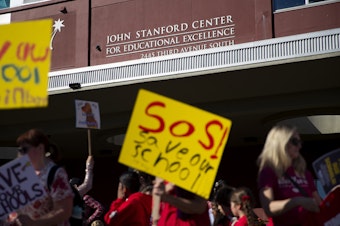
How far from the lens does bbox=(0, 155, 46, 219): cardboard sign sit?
389cm

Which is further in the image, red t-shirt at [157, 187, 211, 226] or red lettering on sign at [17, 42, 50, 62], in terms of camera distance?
red t-shirt at [157, 187, 211, 226]

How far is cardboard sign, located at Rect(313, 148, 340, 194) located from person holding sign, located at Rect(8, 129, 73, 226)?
1.95 meters

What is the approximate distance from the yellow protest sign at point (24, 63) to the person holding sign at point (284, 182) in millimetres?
1573

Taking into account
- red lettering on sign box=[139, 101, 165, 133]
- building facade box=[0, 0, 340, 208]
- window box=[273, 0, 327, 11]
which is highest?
window box=[273, 0, 327, 11]

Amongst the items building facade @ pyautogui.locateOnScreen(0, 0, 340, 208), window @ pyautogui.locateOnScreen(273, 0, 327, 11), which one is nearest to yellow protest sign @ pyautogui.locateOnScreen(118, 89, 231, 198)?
A: building facade @ pyautogui.locateOnScreen(0, 0, 340, 208)

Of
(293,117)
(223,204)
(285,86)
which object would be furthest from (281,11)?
(223,204)

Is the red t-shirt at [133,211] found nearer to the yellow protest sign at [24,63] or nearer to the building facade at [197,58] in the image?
the yellow protest sign at [24,63]

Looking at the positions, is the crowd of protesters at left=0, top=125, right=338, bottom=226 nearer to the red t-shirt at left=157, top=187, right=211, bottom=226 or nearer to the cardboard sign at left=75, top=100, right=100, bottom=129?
the red t-shirt at left=157, top=187, right=211, bottom=226

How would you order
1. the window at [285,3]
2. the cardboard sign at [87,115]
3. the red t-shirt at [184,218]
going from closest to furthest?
the red t-shirt at [184,218]
the cardboard sign at [87,115]
the window at [285,3]

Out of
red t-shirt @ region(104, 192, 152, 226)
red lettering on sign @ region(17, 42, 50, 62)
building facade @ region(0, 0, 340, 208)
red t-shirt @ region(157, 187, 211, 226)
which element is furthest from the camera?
building facade @ region(0, 0, 340, 208)

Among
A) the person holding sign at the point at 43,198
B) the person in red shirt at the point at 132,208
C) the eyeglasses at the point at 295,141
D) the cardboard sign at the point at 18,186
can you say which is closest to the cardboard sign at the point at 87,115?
the person in red shirt at the point at 132,208

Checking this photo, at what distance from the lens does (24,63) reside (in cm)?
420

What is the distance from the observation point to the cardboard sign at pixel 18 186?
3891mm

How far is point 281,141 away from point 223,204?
286cm
